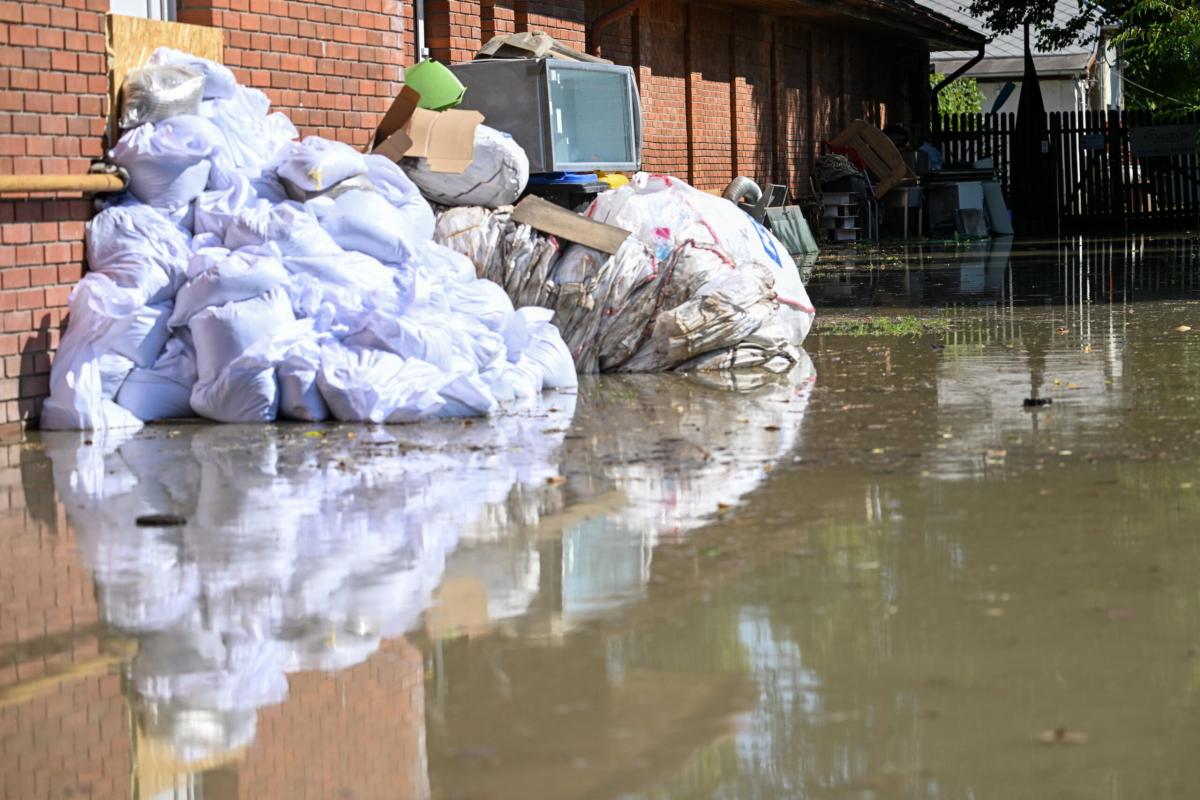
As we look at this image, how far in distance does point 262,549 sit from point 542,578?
2.80 ft

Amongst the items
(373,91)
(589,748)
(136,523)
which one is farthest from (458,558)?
(373,91)

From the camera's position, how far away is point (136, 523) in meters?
5.07

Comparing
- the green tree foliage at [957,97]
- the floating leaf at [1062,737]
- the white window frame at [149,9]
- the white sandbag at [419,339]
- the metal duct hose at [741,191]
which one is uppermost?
the green tree foliage at [957,97]

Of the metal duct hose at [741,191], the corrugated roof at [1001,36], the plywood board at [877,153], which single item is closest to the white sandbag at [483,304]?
the metal duct hose at [741,191]

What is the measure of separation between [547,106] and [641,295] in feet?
8.81

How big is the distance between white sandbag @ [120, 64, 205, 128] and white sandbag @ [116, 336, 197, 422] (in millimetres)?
1127

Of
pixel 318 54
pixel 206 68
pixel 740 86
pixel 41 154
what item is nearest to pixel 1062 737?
pixel 41 154

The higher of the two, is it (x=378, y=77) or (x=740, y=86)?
(x=740, y=86)

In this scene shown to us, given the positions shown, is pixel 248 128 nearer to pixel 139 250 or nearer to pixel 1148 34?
pixel 139 250

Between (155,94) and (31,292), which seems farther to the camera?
(155,94)

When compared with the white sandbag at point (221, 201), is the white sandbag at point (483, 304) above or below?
below

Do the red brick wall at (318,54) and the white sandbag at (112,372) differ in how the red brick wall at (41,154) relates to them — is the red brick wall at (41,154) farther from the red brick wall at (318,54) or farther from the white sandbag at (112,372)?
the red brick wall at (318,54)

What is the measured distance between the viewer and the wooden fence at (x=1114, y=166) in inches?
1040

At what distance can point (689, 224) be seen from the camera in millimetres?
9398
